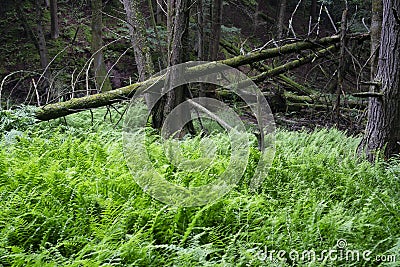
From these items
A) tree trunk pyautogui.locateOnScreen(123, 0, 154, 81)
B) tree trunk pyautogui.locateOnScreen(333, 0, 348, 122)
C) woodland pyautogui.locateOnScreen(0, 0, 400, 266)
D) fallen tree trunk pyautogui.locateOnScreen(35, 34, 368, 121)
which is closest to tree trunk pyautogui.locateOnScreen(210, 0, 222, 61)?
tree trunk pyautogui.locateOnScreen(123, 0, 154, 81)

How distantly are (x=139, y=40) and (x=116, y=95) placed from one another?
2.61 meters

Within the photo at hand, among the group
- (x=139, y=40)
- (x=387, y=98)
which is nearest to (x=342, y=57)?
(x=387, y=98)

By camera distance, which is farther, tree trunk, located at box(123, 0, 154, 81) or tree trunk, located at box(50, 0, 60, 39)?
tree trunk, located at box(50, 0, 60, 39)

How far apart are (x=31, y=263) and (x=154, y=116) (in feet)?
18.2

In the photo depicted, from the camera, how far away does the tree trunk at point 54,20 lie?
53.5ft

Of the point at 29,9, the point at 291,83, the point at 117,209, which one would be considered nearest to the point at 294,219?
the point at 117,209

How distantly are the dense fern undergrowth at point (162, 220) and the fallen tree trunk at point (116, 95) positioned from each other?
7.88 feet

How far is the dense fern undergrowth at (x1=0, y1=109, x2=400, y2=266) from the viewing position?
8.86 ft

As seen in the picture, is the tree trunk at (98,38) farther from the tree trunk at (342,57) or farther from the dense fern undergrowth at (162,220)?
the dense fern undergrowth at (162,220)

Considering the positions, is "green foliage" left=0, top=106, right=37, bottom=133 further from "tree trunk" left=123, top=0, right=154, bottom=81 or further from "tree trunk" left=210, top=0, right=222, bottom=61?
"tree trunk" left=210, top=0, right=222, bottom=61

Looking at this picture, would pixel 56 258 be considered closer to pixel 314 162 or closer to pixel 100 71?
pixel 314 162

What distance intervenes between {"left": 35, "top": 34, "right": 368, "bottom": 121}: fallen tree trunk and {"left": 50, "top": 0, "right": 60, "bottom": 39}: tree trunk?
35.9 feet

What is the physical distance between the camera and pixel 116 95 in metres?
7.31

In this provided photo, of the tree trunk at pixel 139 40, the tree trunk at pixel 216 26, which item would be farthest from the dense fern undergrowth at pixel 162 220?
the tree trunk at pixel 216 26
